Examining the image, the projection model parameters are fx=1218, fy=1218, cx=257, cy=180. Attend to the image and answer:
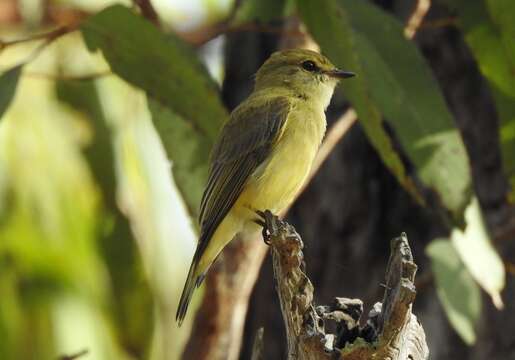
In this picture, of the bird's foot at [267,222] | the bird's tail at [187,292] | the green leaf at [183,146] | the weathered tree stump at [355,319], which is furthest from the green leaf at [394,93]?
the weathered tree stump at [355,319]

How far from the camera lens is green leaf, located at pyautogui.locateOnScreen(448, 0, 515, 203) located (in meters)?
3.99

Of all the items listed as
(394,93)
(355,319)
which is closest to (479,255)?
(394,93)

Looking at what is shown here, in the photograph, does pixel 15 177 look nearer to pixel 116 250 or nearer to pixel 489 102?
pixel 116 250

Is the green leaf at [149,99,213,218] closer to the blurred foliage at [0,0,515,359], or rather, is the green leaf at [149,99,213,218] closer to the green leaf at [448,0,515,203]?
the blurred foliage at [0,0,515,359]

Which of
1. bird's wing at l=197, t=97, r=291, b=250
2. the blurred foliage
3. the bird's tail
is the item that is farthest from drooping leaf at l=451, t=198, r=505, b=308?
the bird's tail

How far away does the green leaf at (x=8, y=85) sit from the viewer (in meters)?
3.92

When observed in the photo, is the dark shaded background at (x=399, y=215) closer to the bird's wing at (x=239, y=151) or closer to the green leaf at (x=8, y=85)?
the bird's wing at (x=239, y=151)

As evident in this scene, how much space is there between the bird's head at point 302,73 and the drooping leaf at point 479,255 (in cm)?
78

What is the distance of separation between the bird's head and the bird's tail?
898 millimetres

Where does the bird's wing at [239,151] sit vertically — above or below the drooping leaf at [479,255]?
above

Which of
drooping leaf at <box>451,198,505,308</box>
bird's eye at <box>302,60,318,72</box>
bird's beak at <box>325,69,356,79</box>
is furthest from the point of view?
bird's eye at <box>302,60,318,72</box>

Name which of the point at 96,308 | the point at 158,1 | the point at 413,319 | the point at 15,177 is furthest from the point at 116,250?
the point at 413,319

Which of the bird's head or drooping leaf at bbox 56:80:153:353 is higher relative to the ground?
the bird's head

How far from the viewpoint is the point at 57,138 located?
5.01m
